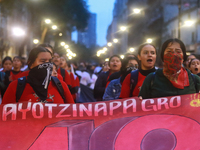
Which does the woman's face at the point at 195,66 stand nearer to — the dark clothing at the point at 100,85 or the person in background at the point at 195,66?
the person in background at the point at 195,66

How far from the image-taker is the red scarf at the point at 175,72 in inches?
127

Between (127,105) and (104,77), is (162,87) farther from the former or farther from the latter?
(104,77)

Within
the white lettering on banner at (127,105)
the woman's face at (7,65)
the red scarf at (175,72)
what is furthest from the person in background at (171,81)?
the woman's face at (7,65)

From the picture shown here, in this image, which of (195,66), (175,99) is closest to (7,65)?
(195,66)

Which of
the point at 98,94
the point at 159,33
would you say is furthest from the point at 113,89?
the point at 159,33

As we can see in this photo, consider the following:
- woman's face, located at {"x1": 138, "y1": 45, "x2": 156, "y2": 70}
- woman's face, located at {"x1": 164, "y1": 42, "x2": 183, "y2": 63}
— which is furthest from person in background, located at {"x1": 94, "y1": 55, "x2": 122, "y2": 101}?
woman's face, located at {"x1": 164, "y1": 42, "x2": 183, "y2": 63}

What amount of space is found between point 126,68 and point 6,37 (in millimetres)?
28232

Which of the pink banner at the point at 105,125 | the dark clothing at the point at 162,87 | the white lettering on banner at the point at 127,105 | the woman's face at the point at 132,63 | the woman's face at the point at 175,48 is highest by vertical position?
the woman's face at the point at 175,48

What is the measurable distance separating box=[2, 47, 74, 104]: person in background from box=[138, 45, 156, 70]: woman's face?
1258 millimetres

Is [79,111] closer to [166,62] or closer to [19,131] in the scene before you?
[19,131]

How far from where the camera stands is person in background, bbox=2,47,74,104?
3355 millimetres

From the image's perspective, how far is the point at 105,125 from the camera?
3.21 metres

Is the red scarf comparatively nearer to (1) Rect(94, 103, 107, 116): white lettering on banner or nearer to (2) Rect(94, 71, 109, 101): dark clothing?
(1) Rect(94, 103, 107, 116): white lettering on banner

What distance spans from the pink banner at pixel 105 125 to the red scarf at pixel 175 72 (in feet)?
0.59
